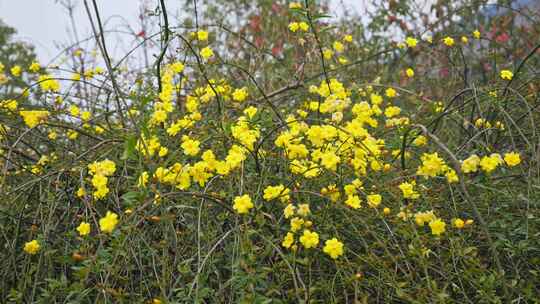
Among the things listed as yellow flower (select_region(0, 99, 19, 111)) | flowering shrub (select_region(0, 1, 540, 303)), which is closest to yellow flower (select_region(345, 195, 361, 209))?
flowering shrub (select_region(0, 1, 540, 303))

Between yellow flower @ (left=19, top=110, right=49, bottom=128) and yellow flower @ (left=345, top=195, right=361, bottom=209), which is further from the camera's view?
yellow flower @ (left=19, top=110, right=49, bottom=128)

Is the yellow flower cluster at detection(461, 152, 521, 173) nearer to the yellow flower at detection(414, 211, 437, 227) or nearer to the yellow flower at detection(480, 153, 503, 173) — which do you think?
the yellow flower at detection(480, 153, 503, 173)

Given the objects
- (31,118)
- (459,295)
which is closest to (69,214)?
(31,118)

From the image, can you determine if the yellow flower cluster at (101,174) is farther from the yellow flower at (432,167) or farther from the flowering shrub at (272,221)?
the yellow flower at (432,167)

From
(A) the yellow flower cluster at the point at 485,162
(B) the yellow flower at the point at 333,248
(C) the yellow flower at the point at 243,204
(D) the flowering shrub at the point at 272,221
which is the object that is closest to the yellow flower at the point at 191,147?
(D) the flowering shrub at the point at 272,221

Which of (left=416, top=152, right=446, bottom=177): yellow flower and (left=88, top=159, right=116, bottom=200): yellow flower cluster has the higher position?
(left=88, top=159, right=116, bottom=200): yellow flower cluster

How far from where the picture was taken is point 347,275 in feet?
6.25

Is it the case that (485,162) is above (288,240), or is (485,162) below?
above

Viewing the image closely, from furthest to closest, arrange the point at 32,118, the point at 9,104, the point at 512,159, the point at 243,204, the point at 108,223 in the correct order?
the point at 9,104 → the point at 32,118 → the point at 512,159 → the point at 243,204 → the point at 108,223

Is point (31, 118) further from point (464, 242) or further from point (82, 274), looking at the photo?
point (464, 242)

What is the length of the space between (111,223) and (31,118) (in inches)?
39.8

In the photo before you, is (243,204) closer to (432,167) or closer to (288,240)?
(288,240)

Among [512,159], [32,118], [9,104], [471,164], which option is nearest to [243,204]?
[471,164]

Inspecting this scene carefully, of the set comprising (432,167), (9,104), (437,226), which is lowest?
(437,226)
